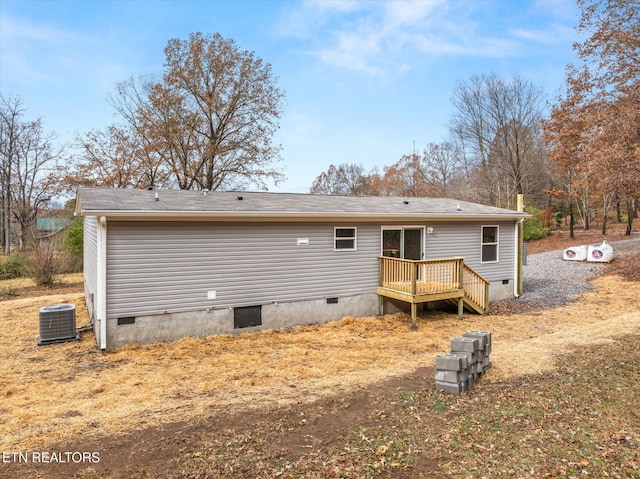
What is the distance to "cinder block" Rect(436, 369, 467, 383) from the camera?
4977 mm

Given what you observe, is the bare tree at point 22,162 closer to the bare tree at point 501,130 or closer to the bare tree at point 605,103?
the bare tree at point 501,130

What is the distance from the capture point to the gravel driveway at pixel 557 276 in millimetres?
12242

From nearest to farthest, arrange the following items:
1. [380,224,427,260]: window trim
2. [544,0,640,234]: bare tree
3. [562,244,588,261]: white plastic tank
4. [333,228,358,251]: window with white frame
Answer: [333,228,358,251]: window with white frame
[380,224,427,260]: window trim
[544,0,640,234]: bare tree
[562,244,588,261]: white plastic tank

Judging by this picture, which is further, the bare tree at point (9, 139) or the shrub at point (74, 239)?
the bare tree at point (9, 139)

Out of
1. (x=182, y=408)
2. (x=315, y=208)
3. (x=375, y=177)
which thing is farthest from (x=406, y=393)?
(x=375, y=177)

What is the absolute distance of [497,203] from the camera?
89.9ft

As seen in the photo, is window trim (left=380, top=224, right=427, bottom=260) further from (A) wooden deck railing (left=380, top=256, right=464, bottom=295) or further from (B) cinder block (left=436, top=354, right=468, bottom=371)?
(B) cinder block (left=436, top=354, right=468, bottom=371)

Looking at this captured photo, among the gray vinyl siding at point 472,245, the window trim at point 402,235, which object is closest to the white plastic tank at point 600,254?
the gray vinyl siding at point 472,245

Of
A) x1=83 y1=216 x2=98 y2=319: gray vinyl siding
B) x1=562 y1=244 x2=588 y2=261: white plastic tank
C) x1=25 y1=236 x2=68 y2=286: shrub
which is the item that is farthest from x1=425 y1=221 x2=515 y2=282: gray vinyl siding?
x1=25 y1=236 x2=68 y2=286: shrub

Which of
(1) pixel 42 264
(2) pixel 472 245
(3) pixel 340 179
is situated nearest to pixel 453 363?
(2) pixel 472 245

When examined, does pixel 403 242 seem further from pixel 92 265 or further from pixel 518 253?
pixel 92 265

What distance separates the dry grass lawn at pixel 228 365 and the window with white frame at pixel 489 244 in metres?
2.27

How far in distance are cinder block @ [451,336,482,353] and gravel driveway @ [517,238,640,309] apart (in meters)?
7.19

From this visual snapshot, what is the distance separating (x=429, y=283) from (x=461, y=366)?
509 centimetres
